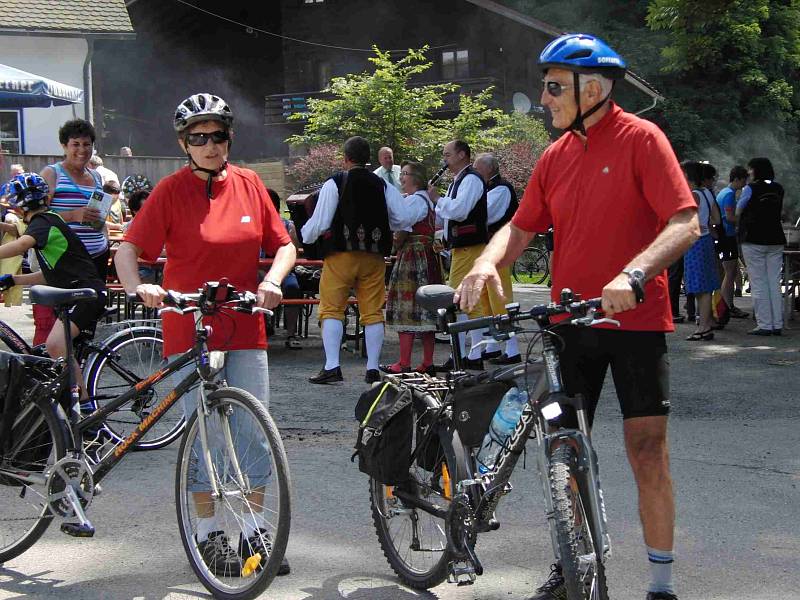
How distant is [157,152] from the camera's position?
40531 millimetres

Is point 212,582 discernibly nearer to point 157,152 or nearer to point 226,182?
point 226,182

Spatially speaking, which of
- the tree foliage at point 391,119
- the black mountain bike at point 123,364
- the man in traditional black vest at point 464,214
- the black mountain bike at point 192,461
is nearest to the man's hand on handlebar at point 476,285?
the black mountain bike at point 192,461

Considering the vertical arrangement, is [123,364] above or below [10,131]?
below

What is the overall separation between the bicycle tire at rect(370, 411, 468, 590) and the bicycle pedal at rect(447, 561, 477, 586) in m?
0.04

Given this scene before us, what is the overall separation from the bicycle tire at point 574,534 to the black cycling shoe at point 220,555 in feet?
4.55

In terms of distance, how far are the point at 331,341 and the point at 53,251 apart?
3.21m

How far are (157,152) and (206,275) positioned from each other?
36.9 metres

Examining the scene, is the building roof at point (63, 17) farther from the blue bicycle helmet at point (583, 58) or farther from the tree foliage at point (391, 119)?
the blue bicycle helmet at point (583, 58)

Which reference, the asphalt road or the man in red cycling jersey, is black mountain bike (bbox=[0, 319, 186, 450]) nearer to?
the asphalt road

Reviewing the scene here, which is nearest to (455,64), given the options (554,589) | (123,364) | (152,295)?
(123,364)

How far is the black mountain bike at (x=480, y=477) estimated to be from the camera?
3.65 meters

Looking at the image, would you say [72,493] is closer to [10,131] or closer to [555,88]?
[555,88]

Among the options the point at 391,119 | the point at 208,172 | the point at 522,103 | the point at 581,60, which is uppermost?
the point at 522,103

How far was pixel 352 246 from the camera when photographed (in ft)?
31.6
